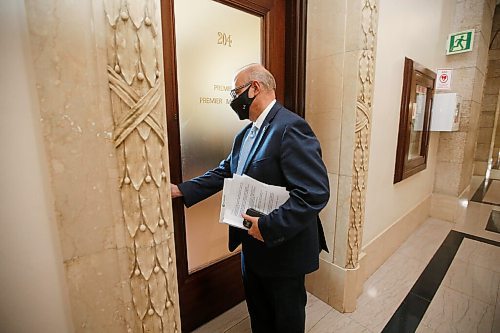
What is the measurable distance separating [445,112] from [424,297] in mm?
2345

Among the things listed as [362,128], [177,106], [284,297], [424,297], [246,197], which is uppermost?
[177,106]

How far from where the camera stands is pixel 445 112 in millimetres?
3131

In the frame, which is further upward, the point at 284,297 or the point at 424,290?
the point at 284,297

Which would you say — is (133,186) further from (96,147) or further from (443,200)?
(443,200)

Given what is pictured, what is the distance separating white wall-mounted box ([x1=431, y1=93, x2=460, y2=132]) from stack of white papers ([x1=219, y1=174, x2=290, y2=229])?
313cm

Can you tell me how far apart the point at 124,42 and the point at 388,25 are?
2081 millimetres

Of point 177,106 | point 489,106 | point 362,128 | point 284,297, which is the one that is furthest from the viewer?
point 489,106

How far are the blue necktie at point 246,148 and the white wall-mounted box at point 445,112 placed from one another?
3.05 meters

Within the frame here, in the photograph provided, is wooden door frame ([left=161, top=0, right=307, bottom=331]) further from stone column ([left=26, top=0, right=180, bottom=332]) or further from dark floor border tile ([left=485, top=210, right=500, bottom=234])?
dark floor border tile ([left=485, top=210, right=500, bottom=234])

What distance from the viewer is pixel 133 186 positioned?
2.52 ft

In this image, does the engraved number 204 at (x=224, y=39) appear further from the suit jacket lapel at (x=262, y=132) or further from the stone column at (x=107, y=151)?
the stone column at (x=107, y=151)

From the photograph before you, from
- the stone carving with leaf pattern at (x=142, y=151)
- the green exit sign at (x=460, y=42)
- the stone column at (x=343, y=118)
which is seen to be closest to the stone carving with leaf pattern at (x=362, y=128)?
the stone column at (x=343, y=118)

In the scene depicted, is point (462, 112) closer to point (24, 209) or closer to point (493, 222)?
point (493, 222)

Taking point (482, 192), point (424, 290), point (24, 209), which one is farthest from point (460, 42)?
point (24, 209)
